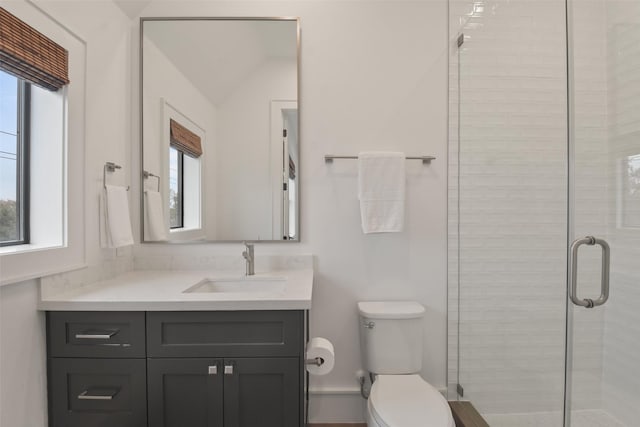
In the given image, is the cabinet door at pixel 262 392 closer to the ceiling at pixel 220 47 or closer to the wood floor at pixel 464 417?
the wood floor at pixel 464 417

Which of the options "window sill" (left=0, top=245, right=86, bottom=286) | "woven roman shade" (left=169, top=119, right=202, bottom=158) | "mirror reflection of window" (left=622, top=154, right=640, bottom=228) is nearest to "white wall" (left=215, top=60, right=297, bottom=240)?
"woven roman shade" (left=169, top=119, right=202, bottom=158)

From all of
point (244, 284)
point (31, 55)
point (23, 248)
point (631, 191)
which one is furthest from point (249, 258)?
point (631, 191)

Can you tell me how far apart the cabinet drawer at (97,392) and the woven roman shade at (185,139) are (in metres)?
1.09

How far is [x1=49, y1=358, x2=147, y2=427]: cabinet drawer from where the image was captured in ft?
4.11

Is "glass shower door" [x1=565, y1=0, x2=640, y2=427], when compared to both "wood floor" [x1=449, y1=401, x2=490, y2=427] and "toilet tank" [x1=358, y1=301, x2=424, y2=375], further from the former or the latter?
"toilet tank" [x1=358, y1=301, x2=424, y2=375]

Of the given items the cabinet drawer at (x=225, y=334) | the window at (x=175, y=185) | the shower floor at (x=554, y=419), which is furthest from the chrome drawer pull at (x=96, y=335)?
the shower floor at (x=554, y=419)

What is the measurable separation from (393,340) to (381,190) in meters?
0.76

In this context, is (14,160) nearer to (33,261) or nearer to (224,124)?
(33,261)

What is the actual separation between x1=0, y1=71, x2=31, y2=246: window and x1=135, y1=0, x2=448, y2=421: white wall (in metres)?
0.68

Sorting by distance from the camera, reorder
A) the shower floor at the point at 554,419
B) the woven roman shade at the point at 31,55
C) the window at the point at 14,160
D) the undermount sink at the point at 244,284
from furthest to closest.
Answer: the undermount sink at the point at 244,284, the shower floor at the point at 554,419, the window at the point at 14,160, the woven roman shade at the point at 31,55

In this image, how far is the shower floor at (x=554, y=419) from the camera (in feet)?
4.97

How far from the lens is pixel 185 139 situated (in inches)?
75.5

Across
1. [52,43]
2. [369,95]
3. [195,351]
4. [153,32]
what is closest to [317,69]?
[369,95]

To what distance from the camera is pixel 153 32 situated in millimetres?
1927
